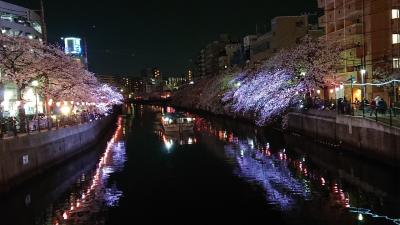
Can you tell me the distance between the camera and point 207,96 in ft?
406

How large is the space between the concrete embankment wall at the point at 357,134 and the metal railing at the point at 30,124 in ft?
72.7

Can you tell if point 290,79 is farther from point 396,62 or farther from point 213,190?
point 213,190

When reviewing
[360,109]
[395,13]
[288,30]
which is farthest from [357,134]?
[288,30]

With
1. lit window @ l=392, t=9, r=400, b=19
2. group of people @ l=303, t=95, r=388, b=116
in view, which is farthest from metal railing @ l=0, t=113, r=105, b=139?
lit window @ l=392, t=9, r=400, b=19

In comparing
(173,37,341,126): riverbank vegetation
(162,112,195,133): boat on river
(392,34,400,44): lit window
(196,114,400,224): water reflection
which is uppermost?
(392,34,400,44): lit window

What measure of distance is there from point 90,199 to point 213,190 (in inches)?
268

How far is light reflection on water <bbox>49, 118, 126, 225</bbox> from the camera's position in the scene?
24.9 meters

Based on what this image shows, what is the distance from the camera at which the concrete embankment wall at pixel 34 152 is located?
29.2 meters

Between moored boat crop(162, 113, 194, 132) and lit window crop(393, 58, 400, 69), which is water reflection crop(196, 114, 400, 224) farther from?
moored boat crop(162, 113, 194, 132)

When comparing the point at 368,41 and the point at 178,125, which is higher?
the point at 368,41

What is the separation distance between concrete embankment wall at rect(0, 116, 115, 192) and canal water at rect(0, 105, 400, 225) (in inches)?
27.6

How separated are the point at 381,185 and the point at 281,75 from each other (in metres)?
35.5

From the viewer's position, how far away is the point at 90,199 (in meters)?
28.9

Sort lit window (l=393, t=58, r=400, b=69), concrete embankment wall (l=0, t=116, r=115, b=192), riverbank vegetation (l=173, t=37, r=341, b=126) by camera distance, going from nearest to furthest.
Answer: concrete embankment wall (l=0, t=116, r=115, b=192) < riverbank vegetation (l=173, t=37, r=341, b=126) < lit window (l=393, t=58, r=400, b=69)
